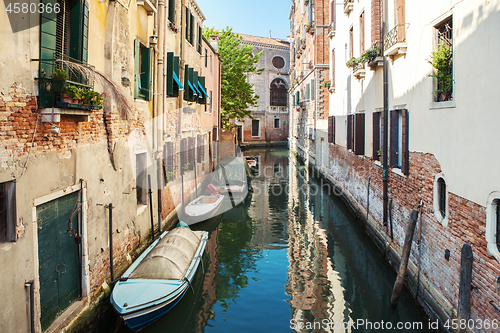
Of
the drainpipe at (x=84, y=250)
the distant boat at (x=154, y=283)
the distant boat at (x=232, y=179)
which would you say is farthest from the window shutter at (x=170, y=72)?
the distant boat at (x=232, y=179)

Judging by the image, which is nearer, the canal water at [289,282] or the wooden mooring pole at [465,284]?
the wooden mooring pole at [465,284]

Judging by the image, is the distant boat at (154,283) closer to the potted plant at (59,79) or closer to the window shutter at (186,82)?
the potted plant at (59,79)

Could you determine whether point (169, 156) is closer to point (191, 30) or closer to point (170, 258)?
point (170, 258)

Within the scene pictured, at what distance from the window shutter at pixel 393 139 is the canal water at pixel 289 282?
2.21 metres

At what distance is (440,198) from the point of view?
5.80 metres

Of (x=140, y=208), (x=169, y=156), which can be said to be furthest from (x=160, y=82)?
(x=140, y=208)

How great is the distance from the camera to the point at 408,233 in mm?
6160

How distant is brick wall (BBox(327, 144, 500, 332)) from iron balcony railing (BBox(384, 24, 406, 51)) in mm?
2403

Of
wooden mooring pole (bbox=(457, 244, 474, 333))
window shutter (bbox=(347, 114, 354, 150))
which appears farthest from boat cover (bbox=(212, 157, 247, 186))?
wooden mooring pole (bbox=(457, 244, 474, 333))

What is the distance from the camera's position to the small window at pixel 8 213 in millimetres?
3754

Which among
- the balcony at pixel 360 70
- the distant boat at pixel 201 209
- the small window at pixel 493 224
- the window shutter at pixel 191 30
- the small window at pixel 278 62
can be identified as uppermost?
the small window at pixel 278 62

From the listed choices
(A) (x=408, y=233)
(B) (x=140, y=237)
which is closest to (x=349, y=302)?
(A) (x=408, y=233)

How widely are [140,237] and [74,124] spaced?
349 cm

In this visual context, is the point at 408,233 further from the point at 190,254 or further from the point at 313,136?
the point at 313,136
